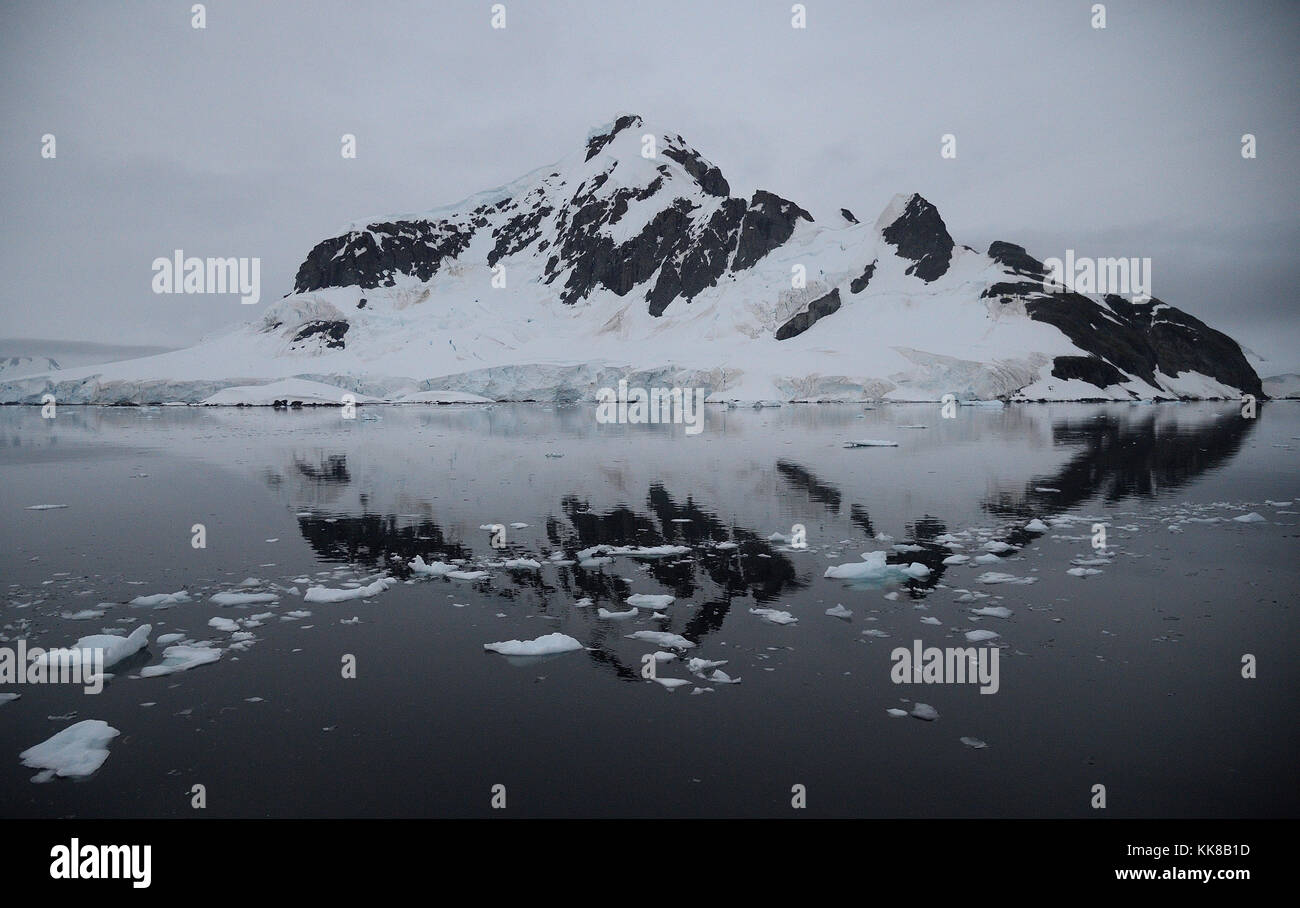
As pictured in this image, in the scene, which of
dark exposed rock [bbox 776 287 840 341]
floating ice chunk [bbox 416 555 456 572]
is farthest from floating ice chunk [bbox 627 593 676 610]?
dark exposed rock [bbox 776 287 840 341]

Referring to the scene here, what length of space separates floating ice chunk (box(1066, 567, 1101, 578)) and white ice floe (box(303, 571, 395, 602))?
10763 millimetres

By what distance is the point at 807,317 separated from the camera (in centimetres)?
13312

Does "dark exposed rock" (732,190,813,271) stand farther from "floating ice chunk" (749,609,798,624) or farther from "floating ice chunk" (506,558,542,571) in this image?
"floating ice chunk" (749,609,798,624)

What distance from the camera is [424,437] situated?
42.8 meters

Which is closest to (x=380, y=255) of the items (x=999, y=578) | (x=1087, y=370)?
(x=1087, y=370)

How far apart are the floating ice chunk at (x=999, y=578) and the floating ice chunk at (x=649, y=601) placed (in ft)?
16.1

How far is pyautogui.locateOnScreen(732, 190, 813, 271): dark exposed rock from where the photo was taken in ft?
525

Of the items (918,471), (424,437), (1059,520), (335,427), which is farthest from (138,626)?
(335,427)

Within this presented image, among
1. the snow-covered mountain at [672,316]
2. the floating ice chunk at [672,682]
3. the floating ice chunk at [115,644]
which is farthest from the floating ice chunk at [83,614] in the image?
the snow-covered mountain at [672,316]

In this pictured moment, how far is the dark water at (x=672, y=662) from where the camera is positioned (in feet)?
20.4

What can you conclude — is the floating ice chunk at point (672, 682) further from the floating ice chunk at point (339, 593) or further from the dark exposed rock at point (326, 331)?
the dark exposed rock at point (326, 331)

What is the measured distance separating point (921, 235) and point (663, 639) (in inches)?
5952
